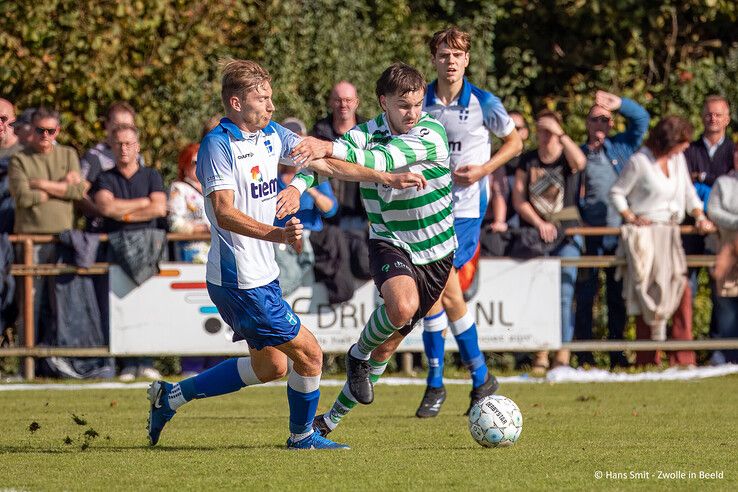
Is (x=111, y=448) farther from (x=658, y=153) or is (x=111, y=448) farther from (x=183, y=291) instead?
(x=658, y=153)

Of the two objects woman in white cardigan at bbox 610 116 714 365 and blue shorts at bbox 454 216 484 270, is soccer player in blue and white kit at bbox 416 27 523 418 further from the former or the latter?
woman in white cardigan at bbox 610 116 714 365

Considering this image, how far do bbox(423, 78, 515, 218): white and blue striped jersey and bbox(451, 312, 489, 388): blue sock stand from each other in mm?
750

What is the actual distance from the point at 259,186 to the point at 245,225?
0.39 meters

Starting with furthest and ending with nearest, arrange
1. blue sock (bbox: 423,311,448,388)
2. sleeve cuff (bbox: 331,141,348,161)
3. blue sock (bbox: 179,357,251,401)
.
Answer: blue sock (bbox: 423,311,448,388), blue sock (bbox: 179,357,251,401), sleeve cuff (bbox: 331,141,348,161)

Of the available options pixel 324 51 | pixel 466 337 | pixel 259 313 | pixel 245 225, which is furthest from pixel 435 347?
pixel 324 51

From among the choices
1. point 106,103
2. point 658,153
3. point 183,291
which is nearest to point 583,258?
point 658,153

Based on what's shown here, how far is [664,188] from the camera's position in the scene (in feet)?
41.0

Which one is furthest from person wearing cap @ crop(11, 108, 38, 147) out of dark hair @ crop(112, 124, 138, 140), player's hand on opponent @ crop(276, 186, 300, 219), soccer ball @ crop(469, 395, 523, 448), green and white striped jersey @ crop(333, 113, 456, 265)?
soccer ball @ crop(469, 395, 523, 448)

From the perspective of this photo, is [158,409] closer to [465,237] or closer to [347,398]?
[347,398]

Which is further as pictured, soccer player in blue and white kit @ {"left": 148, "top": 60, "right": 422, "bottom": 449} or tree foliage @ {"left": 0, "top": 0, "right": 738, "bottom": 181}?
tree foliage @ {"left": 0, "top": 0, "right": 738, "bottom": 181}

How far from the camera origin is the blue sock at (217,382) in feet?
24.5

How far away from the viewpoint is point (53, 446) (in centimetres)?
769

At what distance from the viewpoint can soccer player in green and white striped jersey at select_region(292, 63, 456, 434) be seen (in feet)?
25.3

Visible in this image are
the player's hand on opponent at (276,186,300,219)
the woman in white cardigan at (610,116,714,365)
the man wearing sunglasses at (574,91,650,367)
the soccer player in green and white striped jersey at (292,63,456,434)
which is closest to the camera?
the player's hand on opponent at (276,186,300,219)
